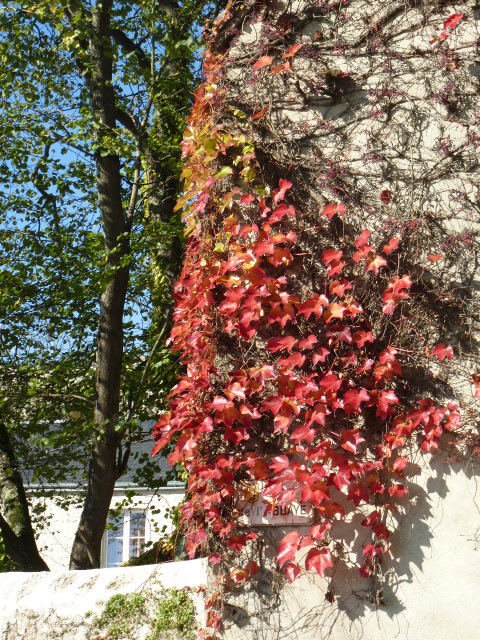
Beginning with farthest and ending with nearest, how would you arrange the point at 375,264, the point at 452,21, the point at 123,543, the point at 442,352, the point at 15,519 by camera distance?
the point at 123,543
the point at 15,519
the point at 452,21
the point at 375,264
the point at 442,352

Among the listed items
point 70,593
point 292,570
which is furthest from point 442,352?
point 70,593

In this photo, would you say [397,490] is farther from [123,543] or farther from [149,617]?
[123,543]

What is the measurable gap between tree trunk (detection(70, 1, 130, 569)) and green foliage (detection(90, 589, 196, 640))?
3572 millimetres

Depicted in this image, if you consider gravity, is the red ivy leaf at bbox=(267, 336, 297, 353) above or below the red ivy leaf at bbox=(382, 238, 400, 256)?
below

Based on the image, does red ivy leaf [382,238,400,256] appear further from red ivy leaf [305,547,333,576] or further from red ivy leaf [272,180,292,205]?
red ivy leaf [305,547,333,576]

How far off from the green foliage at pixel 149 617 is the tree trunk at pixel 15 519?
4.60 metres

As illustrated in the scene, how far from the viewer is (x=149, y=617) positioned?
154 inches

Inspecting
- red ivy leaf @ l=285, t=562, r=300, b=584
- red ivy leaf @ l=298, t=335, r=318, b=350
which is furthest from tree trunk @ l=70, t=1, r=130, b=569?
red ivy leaf @ l=285, t=562, r=300, b=584

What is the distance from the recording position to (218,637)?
145 inches

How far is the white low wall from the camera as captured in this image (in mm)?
3955

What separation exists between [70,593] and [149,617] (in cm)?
50

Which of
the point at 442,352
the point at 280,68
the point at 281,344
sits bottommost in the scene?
the point at 442,352

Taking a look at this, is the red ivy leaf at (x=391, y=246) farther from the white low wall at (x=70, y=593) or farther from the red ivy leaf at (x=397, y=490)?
the white low wall at (x=70, y=593)

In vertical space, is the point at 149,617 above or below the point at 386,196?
below
